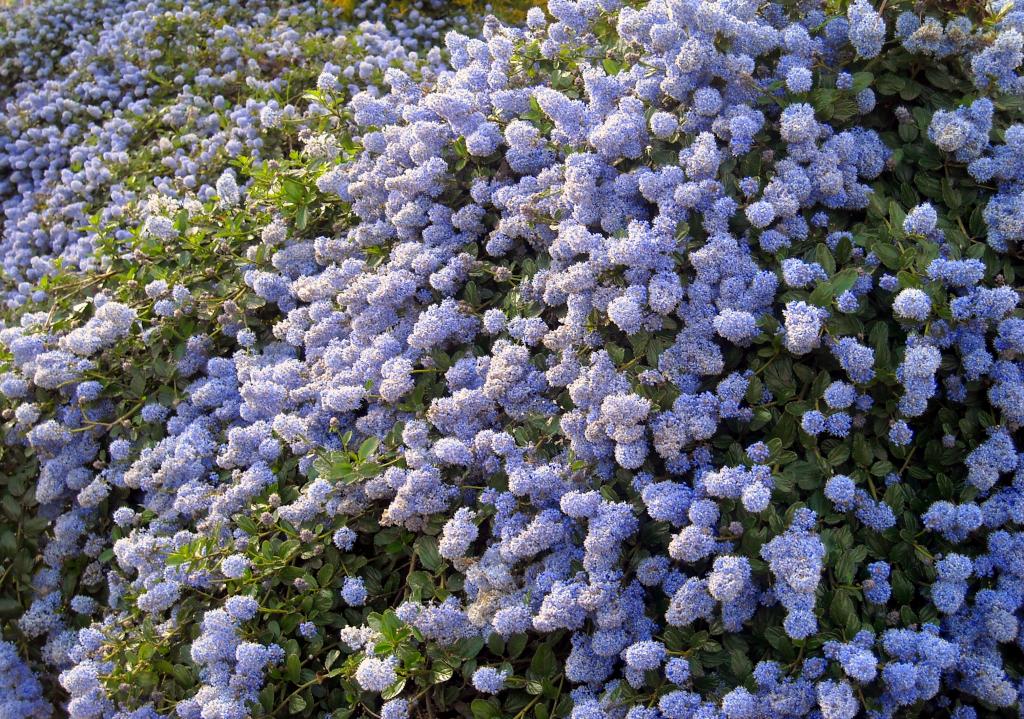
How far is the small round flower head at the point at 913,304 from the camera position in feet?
7.29

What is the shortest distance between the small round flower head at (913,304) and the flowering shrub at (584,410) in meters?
0.02

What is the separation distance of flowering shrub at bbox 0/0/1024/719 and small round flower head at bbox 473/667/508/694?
1 centimetres

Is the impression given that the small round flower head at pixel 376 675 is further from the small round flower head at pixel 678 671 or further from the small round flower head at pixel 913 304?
the small round flower head at pixel 913 304

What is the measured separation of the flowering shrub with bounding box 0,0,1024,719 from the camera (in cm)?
218

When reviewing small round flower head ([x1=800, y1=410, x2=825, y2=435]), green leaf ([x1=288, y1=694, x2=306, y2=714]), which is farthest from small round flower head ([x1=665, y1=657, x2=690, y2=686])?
green leaf ([x1=288, y1=694, x2=306, y2=714])

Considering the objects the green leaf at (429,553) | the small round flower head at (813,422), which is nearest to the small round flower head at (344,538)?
the green leaf at (429,553)

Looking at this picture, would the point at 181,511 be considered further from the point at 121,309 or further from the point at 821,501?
the point at 821,501

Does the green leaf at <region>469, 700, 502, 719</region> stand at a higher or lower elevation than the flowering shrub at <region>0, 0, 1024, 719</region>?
lower

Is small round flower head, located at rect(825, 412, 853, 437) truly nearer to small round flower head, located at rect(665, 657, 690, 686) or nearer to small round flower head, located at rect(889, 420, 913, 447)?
small round flower head, located at rect(889, 420, 913, 447)

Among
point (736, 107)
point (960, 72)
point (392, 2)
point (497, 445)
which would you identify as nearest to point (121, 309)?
point (497, 445)

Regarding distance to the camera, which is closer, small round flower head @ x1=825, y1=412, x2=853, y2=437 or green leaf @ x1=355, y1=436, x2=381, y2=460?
small round flower head @ x1=825, y1=412, x2=853, y2=437

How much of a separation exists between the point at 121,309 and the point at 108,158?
2.02 m

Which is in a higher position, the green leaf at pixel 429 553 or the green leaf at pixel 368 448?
the green leaf at pixel 368 448

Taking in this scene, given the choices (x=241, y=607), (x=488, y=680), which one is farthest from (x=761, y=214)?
(x=241, y=607)
